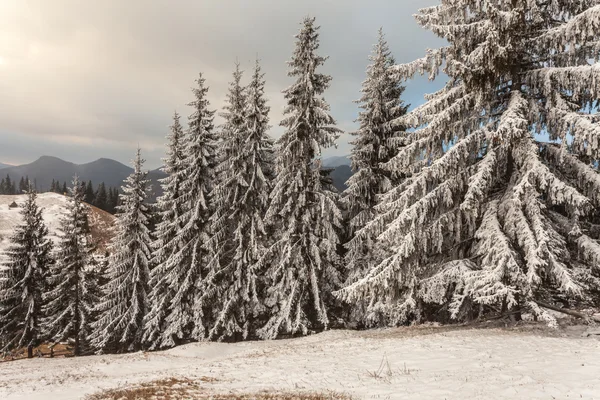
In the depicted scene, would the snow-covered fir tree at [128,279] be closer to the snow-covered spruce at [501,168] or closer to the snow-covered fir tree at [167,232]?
the snow-covered fir tree at [167,232]

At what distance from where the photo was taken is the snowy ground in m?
7.34

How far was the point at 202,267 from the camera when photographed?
22.7m

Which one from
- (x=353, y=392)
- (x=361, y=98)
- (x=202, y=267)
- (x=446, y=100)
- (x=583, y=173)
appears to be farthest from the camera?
(x=202, y=267)

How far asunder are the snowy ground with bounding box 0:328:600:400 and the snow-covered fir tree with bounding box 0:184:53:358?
58.5 feet

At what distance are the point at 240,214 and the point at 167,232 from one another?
18.9 feet

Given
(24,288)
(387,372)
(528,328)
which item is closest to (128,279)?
(24,288)

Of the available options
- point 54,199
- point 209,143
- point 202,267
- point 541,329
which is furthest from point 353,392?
point 54,199

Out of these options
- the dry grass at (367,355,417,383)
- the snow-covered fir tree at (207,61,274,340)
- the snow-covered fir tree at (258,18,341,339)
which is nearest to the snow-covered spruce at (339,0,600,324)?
the dry grass at (367,355,417,383)

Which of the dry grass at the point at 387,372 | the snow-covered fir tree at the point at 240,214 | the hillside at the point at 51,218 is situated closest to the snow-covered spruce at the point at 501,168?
the dry grass at the point at 387,372

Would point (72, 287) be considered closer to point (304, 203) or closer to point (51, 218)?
point (304, 203)

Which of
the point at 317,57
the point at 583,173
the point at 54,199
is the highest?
the point at 54,199

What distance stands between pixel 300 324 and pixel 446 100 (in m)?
13.2

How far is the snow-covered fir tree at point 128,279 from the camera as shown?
Answer: 2450 cm

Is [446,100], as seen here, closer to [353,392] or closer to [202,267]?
[353,392]
